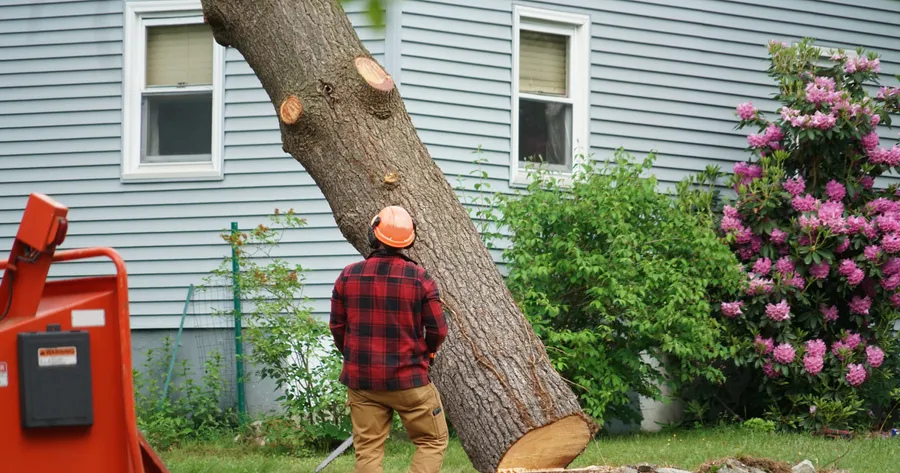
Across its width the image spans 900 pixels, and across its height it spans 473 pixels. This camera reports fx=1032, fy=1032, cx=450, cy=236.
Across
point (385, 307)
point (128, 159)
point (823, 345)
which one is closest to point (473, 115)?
point (128, 159)

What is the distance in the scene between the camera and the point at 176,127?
9789 mm

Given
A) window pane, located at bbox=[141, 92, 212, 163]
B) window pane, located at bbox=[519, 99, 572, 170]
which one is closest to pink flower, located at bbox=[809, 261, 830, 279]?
window pane, located at bbox=[519, 99, 572, 170]

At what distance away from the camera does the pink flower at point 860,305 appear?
9.94 m

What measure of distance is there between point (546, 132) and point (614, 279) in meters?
2.23

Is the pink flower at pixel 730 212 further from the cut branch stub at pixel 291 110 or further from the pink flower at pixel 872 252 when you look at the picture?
the cut branch stub at pixel 291 110

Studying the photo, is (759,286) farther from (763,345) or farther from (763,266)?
(763,345)

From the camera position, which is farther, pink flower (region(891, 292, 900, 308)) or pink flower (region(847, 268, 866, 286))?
→ pink flower (region(891, 292, 900, 308))

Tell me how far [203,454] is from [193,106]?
11.3ft

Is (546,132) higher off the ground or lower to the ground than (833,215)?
higher

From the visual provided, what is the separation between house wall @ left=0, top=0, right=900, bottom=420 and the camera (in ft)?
30.9

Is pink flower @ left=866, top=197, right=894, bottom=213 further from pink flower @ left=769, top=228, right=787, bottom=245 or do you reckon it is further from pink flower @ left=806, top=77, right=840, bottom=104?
pink flower @ left=806, top=77, right=840, bottom=104

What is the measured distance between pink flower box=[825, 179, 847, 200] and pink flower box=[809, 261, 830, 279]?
2.35 feet

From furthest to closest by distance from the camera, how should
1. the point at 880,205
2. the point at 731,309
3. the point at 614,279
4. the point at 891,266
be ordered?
the point at 880,205, the point at 891,266, the point at 731,309, the point at 614,279

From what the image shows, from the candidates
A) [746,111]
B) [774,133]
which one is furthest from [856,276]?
[746,111]
